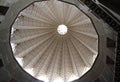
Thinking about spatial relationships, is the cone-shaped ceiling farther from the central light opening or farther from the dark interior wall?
the dark interior wall

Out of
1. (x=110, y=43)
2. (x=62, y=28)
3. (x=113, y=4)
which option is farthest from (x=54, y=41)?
(x=113, y=4)

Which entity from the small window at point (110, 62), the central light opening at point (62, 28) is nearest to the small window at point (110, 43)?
the small window at point (110, 62)

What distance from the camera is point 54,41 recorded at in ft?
56.2

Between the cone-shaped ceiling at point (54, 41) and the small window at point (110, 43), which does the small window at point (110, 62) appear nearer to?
the small window at point (110, 43)

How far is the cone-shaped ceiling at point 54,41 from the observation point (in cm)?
1491

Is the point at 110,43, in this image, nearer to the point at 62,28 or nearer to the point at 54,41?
the point at 54,41

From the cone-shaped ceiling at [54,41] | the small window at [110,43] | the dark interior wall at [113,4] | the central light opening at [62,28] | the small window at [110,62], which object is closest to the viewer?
the dark interior wall at [113,4]

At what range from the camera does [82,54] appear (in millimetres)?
15891

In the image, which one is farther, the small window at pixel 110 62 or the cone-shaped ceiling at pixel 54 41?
the cone-shaped ceiling at pixel 54 41

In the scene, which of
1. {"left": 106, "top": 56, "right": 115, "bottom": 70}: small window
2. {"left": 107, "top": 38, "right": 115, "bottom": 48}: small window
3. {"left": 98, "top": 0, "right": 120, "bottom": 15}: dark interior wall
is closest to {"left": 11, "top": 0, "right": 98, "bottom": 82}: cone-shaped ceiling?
{"left": 106, "top": 56, "right": 115, "bottom": 70}: small window

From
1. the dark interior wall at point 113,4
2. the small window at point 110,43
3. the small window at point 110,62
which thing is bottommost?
the small window at point 110,62

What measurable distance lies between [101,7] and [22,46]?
18.5ft

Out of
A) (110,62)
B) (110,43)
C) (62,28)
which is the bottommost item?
(62,28)

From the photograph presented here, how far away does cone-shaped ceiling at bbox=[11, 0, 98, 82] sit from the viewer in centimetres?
1491
